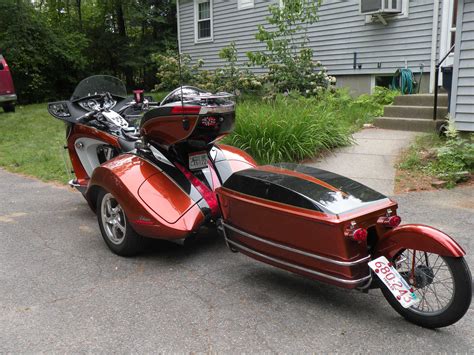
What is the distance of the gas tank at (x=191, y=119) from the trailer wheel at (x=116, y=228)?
0.73 m

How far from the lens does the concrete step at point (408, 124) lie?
856 cm

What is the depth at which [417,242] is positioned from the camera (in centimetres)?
281

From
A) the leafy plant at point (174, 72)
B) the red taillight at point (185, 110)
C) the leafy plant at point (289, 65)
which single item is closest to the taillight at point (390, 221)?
the red taillight at point (185, 110)

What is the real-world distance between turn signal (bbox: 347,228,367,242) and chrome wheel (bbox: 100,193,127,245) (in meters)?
2.12

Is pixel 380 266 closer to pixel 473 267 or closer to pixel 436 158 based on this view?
pixel 473 267

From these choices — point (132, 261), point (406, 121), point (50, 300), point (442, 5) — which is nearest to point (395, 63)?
point (442, 5)

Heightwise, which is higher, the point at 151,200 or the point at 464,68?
the point at 464,68

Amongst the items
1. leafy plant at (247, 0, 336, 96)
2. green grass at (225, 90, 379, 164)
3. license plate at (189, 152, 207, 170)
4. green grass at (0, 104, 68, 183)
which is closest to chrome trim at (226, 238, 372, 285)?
license plate at (189, 152, 207, 170)

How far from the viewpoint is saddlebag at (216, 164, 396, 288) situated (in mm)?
2906

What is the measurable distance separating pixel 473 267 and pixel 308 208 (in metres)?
1.68

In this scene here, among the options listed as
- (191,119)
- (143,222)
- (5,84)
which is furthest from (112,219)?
(5,84)

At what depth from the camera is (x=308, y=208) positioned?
9.91ft

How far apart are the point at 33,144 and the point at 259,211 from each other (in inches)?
373

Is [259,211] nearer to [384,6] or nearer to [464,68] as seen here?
[464,68]
